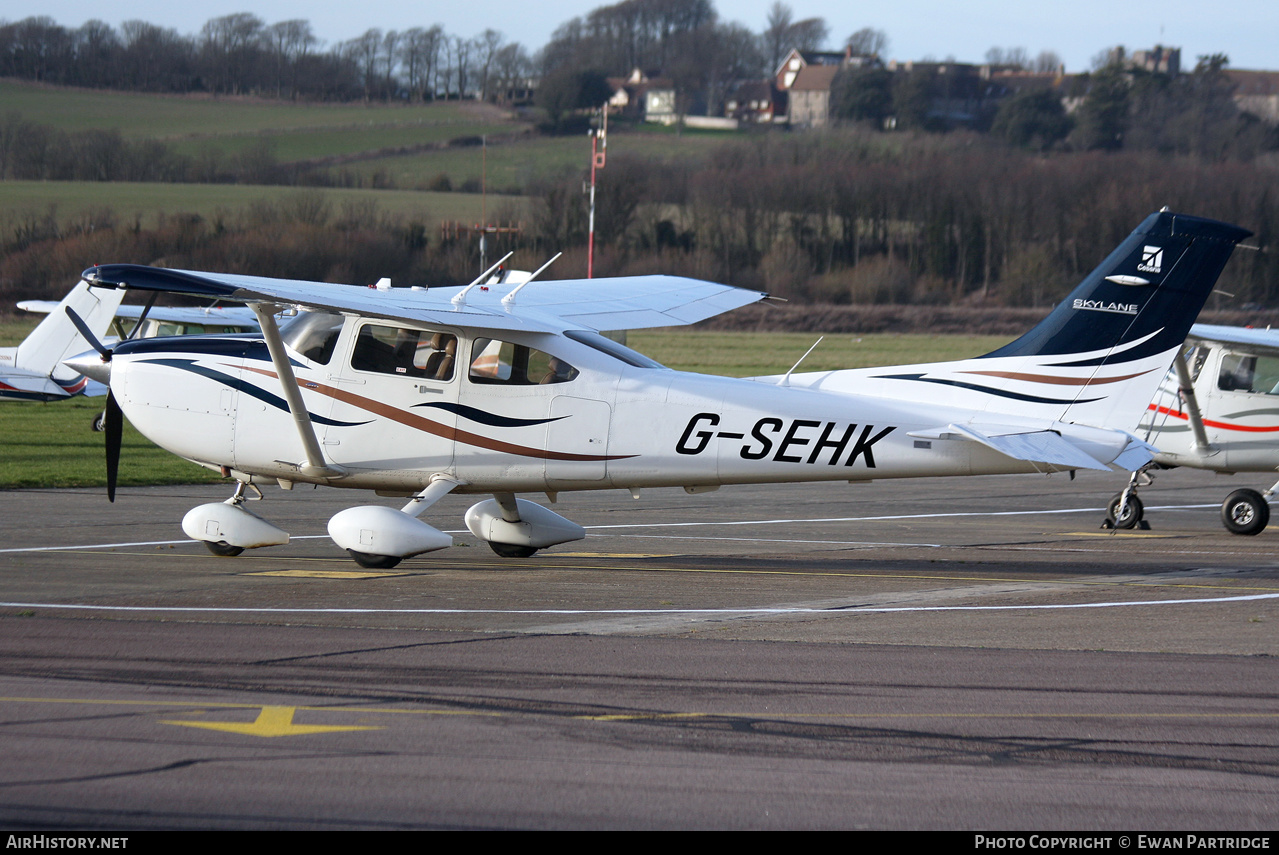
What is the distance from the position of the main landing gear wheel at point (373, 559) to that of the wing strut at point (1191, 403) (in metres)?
9.34

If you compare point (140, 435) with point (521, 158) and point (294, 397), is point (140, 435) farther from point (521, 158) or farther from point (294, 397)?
point (521, 158)

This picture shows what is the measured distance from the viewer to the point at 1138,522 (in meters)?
14.8

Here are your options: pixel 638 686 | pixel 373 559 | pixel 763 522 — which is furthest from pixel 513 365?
pixel 763 522

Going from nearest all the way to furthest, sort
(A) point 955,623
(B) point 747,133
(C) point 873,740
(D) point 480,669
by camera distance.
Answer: (C) point 873,740, (D) point 480,669, (A) point 955,623, (B) point 747,133

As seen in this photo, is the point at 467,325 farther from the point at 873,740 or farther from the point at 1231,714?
the point at 1231,714

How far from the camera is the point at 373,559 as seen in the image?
35.2 ft

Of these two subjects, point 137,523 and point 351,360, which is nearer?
point 351,360

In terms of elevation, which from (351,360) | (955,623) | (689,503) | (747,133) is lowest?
(689,503)

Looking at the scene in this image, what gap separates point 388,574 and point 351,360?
76.7 inches

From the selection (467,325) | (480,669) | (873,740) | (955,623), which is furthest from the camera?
(467,325)

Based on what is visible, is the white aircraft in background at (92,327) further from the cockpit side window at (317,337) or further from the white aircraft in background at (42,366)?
the cockpit side window at (317,337)

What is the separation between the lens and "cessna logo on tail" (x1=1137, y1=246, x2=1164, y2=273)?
1139cm

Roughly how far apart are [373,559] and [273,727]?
4605 millimetres

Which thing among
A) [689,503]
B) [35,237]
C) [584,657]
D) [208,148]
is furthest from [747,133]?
[584,657]
